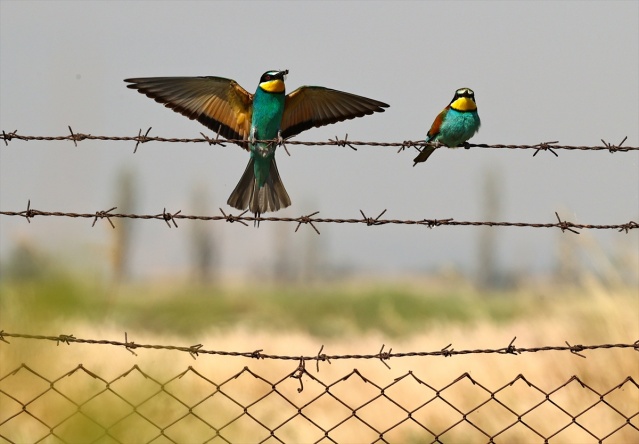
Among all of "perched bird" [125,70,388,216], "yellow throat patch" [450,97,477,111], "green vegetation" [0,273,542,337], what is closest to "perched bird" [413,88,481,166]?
"yellow throat patch" [450,97,477,111]

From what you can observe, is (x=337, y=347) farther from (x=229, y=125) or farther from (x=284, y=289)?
(x=284, y=289)

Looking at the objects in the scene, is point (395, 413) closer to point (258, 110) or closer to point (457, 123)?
point (457, 123)

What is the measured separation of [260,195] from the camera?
186 inches

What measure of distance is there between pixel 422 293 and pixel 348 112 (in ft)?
74.2

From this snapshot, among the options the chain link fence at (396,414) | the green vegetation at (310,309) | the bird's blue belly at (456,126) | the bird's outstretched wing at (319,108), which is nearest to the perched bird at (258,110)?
the bird's outstretched wing at (319,108)

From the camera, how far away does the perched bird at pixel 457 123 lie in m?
4.95

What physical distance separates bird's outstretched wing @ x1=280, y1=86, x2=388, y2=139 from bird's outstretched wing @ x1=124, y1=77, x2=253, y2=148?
254 mm

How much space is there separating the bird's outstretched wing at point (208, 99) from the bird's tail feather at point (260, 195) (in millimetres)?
212

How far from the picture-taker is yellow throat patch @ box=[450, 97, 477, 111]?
4965 mm

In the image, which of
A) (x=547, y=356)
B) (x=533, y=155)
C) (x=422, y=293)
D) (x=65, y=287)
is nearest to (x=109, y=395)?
(x=65, y=287)

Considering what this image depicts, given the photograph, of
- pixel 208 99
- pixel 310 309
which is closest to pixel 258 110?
pixel 208 99

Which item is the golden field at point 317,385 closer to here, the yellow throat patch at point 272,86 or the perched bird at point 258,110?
the perched bird at point 258,110

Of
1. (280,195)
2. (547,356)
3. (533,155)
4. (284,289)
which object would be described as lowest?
(284,289)

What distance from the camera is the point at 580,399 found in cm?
626
